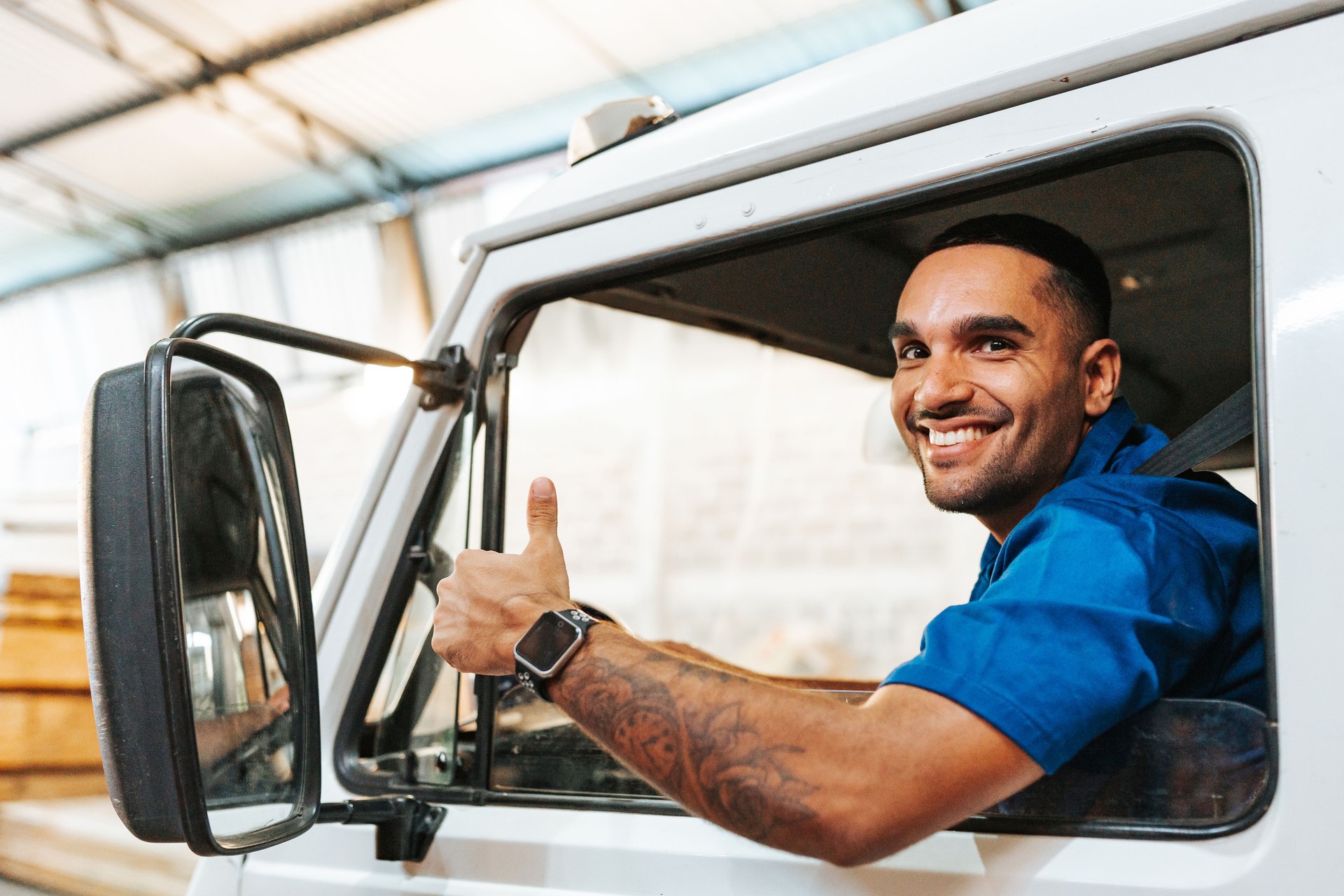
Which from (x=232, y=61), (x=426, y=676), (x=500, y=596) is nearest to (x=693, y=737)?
(x=500, y=596)

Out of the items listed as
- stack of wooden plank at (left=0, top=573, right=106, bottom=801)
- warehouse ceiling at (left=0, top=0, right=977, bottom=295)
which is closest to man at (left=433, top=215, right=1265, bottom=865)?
warehouse ceiling at (left=0, top=0, right=977, bottom=295)

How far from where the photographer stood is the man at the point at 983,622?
3.37ft

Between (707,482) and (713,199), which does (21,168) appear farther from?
(713,199)

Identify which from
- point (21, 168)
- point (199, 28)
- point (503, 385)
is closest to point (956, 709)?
point (503, 385)

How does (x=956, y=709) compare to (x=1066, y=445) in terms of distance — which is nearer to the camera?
(x=956, y=709)

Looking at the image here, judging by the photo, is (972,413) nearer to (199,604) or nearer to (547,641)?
(547,641)

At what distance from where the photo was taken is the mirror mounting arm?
50.7 inches

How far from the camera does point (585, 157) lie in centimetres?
168

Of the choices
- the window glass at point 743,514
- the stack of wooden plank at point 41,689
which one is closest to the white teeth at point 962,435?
the window glass at point 743,514

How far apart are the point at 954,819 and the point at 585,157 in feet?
3.58

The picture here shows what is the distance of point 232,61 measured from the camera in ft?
28.7

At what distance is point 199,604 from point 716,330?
1283mm

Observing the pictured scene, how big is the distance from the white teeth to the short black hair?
22cm

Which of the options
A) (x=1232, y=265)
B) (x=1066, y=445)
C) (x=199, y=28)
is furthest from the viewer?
(x=199, y=28)
